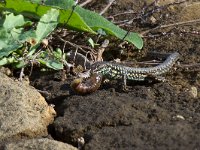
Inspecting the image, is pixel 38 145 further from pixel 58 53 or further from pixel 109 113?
pixel 58 53

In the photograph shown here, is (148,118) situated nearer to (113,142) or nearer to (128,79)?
(113,142)

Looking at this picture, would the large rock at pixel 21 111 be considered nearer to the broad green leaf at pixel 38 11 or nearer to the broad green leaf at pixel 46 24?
the broad green leaf at pixel 46 24

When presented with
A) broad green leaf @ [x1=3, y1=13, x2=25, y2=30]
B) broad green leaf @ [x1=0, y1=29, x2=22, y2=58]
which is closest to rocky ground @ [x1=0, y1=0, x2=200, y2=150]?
broad green leaf @ [x1=0, y1=29, x2=22, y2=58]

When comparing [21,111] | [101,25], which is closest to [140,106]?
[21,111]

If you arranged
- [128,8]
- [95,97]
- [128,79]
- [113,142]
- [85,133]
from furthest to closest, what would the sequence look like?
[128,8]
[128,79]
[95,97]
[85,133]
[113,142]

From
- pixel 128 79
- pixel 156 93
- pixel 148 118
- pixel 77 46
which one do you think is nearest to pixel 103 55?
pixel 77 46

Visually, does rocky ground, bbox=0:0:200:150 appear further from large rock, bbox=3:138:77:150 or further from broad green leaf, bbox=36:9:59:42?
broad green leaf, bbox=36:9:59:42
